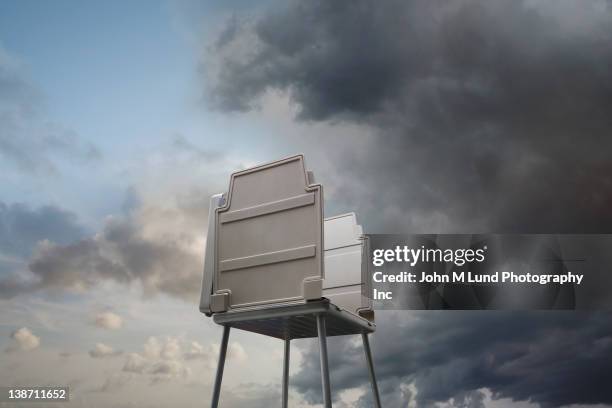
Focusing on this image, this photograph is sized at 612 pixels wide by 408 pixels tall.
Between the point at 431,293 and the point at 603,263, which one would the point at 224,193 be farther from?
Answer: the point at 603,263

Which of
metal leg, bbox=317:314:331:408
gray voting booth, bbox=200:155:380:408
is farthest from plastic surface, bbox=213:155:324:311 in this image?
metal leg, bbox=317:314:331:408

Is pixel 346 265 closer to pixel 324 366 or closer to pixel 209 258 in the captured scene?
pixel 209 258

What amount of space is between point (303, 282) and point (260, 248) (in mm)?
396

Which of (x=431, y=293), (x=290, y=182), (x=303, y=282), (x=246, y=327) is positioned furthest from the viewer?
(x=431, y=293)

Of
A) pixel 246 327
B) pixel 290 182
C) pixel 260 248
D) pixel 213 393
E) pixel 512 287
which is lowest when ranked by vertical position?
pixel 213 393

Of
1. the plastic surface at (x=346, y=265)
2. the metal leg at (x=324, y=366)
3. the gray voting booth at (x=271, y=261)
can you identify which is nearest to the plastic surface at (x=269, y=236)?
the gray voting booth at (x=271, y=261)

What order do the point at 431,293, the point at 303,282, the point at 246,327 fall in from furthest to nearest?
the point at 431,293
the point at 246,327
the point at 303,282

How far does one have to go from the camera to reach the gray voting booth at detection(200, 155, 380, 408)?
3.26 meters

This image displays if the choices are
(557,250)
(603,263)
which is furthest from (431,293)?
(603,263)

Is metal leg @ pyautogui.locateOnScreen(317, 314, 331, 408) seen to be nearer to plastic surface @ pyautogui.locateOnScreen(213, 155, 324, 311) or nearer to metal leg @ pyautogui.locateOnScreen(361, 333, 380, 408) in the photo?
plastic surface @ pyautogui.locateOnScreen(213, 155, 324, 311)

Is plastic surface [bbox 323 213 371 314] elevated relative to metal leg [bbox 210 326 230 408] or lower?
elevated

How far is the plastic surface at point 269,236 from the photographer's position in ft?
10.8

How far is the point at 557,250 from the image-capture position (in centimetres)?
738

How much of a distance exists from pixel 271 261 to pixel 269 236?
0.16m
